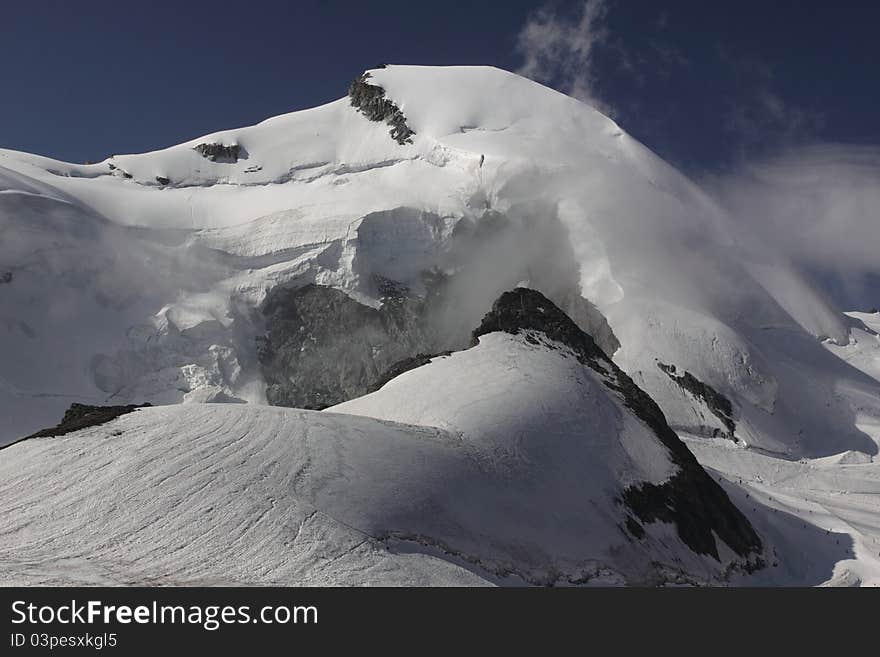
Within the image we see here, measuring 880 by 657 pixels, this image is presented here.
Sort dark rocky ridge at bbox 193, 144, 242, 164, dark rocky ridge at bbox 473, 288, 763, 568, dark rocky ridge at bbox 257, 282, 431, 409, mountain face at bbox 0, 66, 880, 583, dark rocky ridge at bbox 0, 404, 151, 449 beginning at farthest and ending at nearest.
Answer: dark rocky ridge at bbox 193, 144, 242, 164, dark rocky ridge at bbox 257, 282, 431, 409, mountain face at bbox 0, 66, 880, 583, dark rocky ridge at bbox 473, 288, 763, 568, dark rocky ridge at bbox 0, 404, 151, 449

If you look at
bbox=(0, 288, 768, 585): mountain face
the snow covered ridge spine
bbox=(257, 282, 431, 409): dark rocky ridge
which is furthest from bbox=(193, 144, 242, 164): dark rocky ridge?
A: bbox=(0, 288, 768, 585): mountain face

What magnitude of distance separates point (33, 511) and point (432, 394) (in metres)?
16.5

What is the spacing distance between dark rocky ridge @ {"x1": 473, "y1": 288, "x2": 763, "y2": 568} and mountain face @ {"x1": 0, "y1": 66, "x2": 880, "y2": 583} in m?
21.3

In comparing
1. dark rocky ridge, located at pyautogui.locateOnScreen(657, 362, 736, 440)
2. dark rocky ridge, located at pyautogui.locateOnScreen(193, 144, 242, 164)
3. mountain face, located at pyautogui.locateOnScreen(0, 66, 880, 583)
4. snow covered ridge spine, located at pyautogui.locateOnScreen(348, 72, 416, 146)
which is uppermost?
snow covered ridge spine, located at pyautogui.locateOnScreen(348, 72, 416, 146)

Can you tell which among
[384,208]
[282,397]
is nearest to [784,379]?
[384,208]

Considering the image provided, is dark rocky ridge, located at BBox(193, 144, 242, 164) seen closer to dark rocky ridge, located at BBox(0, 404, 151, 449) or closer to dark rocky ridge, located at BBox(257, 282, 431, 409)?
dark rocky ridge, located at BBox(257, 282, 431, 409)

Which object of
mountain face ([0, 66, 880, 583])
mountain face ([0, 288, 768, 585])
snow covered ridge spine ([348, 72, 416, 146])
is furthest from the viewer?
snow covered ridge spine ([348, 72, 416, 146])

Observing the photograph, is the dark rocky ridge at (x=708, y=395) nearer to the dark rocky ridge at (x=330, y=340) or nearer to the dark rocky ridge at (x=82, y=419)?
the dark rocky ridge at (x=330, y=340)

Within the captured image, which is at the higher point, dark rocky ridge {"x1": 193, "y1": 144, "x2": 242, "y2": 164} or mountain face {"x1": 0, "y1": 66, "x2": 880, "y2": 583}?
dark rocky ridge {"x1": 193, "y1": 144, "x2": 242, "y2": 164}

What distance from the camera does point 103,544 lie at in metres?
19.9

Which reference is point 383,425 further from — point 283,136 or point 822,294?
point 822,294

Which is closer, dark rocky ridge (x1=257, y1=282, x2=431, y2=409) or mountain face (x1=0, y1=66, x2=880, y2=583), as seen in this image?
mountain face (x1=0, y1=66, x2=880, y2=583)

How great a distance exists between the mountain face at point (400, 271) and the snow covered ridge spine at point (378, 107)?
33cm

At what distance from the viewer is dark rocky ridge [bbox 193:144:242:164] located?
105m
